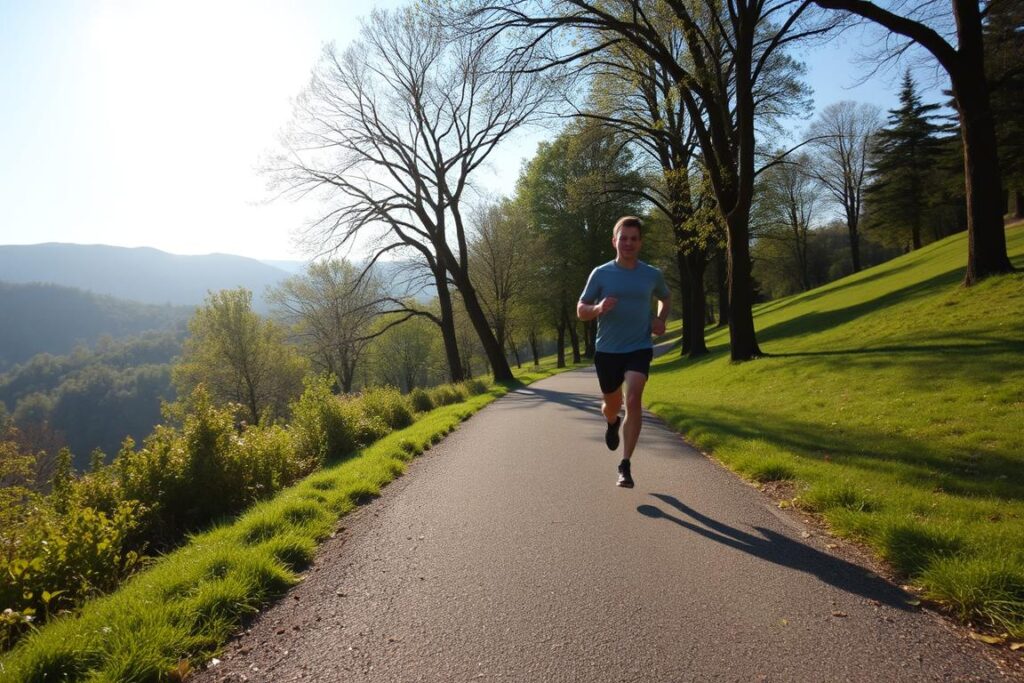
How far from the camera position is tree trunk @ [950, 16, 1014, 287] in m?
9.91

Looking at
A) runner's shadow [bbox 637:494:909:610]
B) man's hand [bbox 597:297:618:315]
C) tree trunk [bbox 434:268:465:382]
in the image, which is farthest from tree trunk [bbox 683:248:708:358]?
runner's shadow [bbox 637:494:909:610]

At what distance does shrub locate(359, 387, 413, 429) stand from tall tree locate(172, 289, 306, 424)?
25716mm

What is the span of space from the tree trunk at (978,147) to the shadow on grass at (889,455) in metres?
6.29

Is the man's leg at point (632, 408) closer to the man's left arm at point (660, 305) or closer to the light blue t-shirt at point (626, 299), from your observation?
the light blue t-shirt at point (626, 299)

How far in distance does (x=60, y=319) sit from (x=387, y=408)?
7940 inches

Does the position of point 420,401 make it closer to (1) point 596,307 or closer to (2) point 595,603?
(1) point 596,307

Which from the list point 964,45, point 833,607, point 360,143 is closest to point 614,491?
point 833,607

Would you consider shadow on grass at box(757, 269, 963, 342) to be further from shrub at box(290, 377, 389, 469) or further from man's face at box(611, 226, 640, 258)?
shrub at box(290, 377, 389, 469)

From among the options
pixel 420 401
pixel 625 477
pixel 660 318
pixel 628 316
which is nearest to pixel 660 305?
pixel 660 318

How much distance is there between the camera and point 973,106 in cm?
1002

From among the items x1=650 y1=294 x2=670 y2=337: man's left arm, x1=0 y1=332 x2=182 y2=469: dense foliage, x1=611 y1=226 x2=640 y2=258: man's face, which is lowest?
x1=0 y1=332 x2=182 y2=469: dense foliage

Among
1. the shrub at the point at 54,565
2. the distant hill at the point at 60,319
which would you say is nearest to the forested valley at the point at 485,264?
the shrub at the point at 54,565

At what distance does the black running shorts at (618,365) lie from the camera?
4.89m

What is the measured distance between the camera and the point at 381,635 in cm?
267
